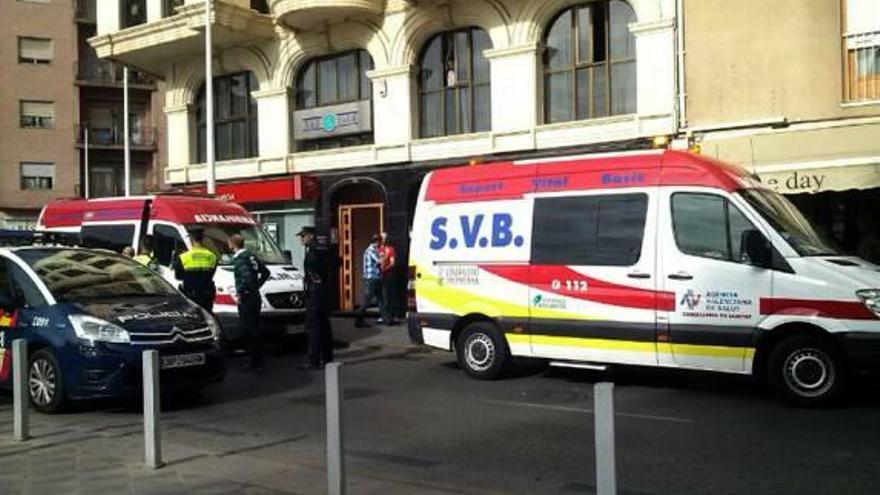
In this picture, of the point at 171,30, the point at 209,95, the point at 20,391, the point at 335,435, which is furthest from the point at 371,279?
the point at 335,435

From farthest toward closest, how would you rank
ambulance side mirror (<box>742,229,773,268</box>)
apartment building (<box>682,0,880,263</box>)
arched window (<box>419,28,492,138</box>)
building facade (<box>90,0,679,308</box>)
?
1. arched window (<box>419,28,492,138</box>)
2. building facade (<box>90,0,679,308</box>)
3. apartment building (<box>682,0,880,263</box>)
4. ambulance side mirror (<box>742,229,773,268</box>)

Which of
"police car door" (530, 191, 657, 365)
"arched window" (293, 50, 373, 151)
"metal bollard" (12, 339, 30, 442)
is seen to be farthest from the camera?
"arched window" (293, 50, 373, 151)

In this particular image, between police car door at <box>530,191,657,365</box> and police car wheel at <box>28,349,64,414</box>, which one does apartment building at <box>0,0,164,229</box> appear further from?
police car door at <box>530,191,657,365</box>

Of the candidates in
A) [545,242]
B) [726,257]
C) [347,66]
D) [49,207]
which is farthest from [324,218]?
[726,257]

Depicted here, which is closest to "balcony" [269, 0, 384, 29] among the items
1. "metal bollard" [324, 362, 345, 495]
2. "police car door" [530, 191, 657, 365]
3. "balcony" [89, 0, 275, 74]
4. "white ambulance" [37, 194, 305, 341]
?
"balcony" [89, 0, 275, 74]

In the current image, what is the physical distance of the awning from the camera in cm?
1397

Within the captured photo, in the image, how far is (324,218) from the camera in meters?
21.5

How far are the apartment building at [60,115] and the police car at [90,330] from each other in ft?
140

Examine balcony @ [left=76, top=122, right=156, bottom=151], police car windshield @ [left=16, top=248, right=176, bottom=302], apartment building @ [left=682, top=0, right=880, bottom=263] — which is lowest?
police car windshield @ [left=16, top=248, right=176, bottom=302]

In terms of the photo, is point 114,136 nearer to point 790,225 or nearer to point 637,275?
point 637,275

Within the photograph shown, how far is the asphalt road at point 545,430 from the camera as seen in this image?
6484 mm

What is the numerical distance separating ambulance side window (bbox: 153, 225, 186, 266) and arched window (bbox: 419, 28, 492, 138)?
7.23m

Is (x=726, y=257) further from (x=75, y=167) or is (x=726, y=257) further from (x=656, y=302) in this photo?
(x=75, y=167)

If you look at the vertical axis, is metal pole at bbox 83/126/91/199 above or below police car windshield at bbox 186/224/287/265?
above
